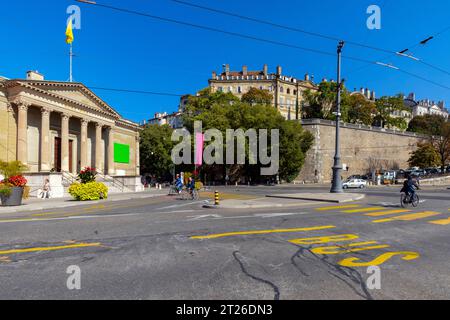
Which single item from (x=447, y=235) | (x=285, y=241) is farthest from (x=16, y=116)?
(x=447, y=235)

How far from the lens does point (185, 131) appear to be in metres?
63.0

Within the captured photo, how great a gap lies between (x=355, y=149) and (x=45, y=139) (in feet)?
203

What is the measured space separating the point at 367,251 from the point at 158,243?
16.1 ft

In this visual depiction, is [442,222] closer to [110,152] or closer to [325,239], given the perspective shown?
[325,239]

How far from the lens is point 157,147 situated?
66750 millimetres

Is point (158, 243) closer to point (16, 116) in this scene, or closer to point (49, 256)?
point (49, 256)

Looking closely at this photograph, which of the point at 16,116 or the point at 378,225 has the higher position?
the point at 16,116

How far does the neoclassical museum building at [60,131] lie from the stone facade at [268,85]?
55.6 meters

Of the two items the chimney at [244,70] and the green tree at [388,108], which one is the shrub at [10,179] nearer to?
the green tree at [388,108]

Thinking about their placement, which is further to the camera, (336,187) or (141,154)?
(141,154)

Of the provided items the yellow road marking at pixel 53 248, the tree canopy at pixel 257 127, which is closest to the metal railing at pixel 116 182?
the tree canopy at pixel 257 127

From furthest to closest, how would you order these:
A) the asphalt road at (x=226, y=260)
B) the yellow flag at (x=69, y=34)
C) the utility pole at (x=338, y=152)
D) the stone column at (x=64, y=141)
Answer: the stone column at (x=64, y=141) < the yellow flag at (x=69, y=34) < the utility pole at (x=338, y=152) < the asphalt road at (x=226, y=260)

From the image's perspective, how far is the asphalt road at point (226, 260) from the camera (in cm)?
450

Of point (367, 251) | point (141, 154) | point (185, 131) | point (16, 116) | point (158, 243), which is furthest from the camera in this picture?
point (141, 154)
